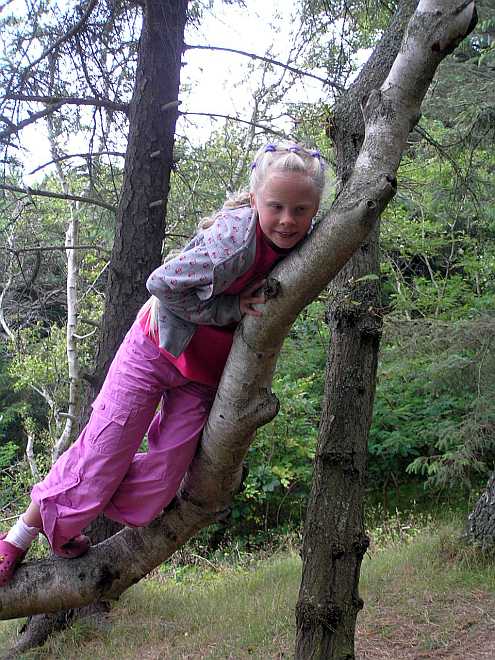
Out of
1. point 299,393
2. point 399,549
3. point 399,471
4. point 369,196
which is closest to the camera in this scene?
point 369,196

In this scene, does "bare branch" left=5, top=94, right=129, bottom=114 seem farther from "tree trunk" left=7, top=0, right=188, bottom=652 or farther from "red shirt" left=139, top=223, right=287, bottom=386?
"red shirt" left=139, top=223, right=287, bottom=386

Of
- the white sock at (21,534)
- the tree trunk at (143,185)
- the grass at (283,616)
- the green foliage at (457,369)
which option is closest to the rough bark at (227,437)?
the white sock at (21,534)

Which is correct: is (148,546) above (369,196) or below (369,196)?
below

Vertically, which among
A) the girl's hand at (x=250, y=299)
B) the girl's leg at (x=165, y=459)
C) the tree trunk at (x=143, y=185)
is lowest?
the girl's leg at (x=165, y=459)

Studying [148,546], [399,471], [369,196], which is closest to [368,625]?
[148,546]

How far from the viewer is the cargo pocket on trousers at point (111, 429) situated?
2.28 m

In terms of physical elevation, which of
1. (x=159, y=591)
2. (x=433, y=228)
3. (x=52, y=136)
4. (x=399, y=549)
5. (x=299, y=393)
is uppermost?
(x=433, y=228)

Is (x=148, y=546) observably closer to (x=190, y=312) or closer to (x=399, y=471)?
(x=190, y=312)

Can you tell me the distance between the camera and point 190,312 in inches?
83.3

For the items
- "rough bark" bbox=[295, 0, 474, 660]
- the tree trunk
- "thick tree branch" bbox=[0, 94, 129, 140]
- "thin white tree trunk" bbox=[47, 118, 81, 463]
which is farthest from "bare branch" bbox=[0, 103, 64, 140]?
"thin white tree trunk" bbox=[47, 118, 81, 463]

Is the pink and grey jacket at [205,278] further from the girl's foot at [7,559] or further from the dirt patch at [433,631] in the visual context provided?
the dirt patch at [433,631]

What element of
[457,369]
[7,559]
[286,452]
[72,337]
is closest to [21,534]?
[7,559]

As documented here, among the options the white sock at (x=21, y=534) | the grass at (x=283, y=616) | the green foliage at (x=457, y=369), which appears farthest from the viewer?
the green foliage at (x=457, y=369)

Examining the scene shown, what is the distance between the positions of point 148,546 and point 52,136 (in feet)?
16.2
